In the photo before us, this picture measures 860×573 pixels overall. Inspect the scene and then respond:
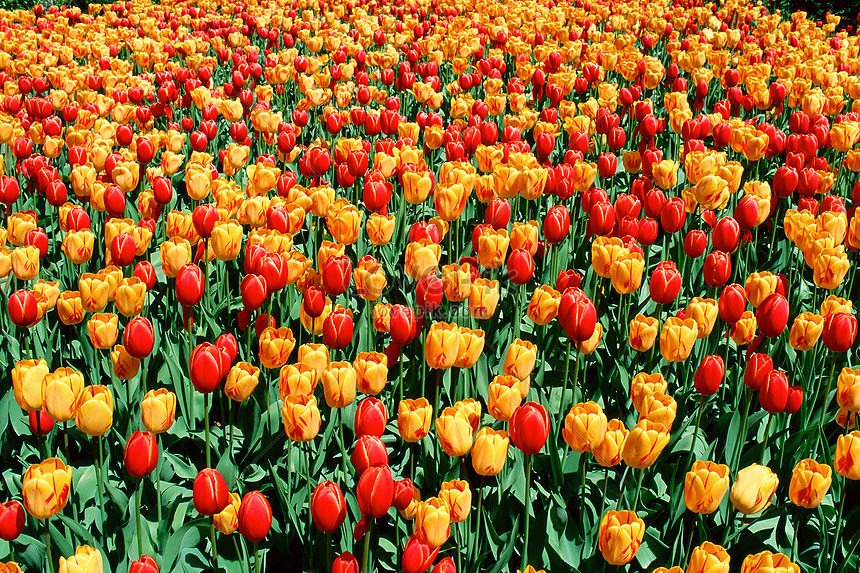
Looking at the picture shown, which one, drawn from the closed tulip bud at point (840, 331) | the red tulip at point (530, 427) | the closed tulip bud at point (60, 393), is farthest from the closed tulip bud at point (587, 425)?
the closed tulip bud at point (60, 393)

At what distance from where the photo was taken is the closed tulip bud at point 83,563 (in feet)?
4.84

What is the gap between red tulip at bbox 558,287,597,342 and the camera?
222 centimetres

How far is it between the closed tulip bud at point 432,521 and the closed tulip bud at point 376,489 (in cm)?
9

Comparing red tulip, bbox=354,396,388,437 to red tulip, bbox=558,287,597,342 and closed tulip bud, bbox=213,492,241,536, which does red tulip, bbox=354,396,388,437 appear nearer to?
closed tulip bud, bbox=213,492,241,536

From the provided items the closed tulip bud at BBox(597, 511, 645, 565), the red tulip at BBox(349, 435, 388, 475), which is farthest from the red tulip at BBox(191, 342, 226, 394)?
the closed tulip bud at BBox(597, 511, 645, 565)

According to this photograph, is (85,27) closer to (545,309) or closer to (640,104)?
(640,104)

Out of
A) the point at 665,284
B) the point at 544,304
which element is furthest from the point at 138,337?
the point at 665,284

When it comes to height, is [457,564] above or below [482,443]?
below

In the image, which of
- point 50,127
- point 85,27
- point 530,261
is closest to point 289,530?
point 530,261

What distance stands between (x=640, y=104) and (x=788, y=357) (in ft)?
7.17

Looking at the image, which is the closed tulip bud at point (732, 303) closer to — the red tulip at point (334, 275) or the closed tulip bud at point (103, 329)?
the red tulip at point (334, 275)

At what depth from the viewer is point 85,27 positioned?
897 centimetres

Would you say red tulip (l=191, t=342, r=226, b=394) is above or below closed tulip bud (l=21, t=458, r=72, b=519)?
above

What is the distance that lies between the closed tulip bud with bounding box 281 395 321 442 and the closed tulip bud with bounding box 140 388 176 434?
280 mm
